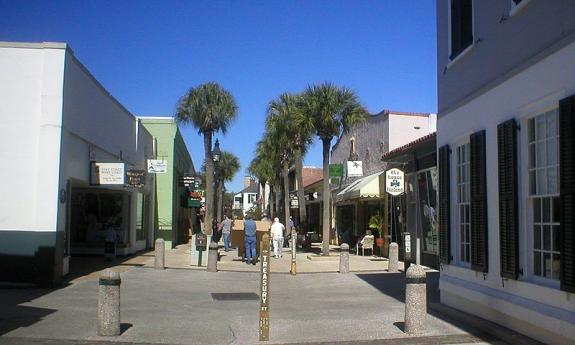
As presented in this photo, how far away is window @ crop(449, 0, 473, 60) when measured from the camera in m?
10.8

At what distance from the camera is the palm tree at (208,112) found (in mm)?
26781

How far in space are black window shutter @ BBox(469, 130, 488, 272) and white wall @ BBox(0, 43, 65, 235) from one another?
9.44 m

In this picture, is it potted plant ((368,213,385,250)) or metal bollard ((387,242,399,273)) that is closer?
metal bollard ((387,242,399,273))

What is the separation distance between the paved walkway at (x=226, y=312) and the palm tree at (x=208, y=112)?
31.4 ft

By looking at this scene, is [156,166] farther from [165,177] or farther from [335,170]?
[335,170]

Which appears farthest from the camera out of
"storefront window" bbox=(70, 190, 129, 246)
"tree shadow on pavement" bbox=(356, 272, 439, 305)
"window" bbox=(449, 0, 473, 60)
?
"storefront window" bbox=(70, 190, 129, 246)

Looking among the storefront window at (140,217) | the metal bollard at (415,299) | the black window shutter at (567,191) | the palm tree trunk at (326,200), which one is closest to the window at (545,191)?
the black window shutter at (567,191)

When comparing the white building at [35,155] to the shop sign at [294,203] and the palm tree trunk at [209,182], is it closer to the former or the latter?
the palm tree trunk at [209,182]

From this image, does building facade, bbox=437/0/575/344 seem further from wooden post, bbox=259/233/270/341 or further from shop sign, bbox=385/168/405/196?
shop sign, bbox=385/168/405/196

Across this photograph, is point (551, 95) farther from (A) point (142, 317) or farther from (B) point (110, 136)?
(B) point (110, 136)

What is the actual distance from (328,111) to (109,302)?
1609 centimetres

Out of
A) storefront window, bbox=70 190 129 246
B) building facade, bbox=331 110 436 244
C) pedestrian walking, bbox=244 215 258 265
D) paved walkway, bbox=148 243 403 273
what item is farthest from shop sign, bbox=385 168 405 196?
storefront window, bbox=70 190 129 246

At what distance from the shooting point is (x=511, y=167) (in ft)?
28.2

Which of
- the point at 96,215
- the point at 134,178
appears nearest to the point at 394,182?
the point at 134,178
